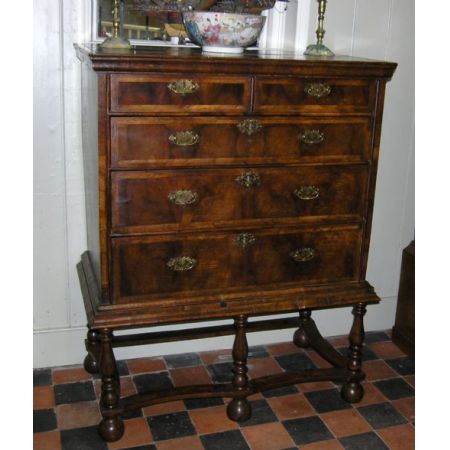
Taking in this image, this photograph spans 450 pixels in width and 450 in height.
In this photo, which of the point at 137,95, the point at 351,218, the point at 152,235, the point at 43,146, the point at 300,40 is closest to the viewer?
the point at 137,95

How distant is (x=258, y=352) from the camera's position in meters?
3.07

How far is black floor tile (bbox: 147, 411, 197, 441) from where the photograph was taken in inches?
95.6

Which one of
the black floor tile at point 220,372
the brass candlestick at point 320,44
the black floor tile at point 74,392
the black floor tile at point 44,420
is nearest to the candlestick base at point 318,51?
the brass candlestick at point 320,44

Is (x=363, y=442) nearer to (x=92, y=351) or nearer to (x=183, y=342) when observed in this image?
(x=183, y=342)

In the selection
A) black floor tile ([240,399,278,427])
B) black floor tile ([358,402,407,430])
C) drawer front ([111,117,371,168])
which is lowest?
black floor tile ([358,402,407,430])

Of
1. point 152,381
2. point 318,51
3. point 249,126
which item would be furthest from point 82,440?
point 318,51

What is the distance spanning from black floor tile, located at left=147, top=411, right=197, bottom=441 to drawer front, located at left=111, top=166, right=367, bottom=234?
0.84m

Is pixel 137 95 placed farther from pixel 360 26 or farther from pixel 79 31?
pixel 360 26

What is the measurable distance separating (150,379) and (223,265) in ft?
2.70

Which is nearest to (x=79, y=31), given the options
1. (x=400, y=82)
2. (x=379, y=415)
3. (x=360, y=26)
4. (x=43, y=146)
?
(x=43, y=146)

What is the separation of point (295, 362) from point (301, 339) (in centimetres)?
14

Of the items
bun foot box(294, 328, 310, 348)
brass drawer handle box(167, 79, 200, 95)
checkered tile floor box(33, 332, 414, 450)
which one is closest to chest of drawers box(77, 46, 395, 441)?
brass drawer handle box(167, 79, 200, 95)

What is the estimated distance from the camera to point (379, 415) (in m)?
2.62

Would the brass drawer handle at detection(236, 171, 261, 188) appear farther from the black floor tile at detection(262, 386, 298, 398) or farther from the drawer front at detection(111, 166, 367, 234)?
the black floor tile at detection(262, 386, 298, 398)
